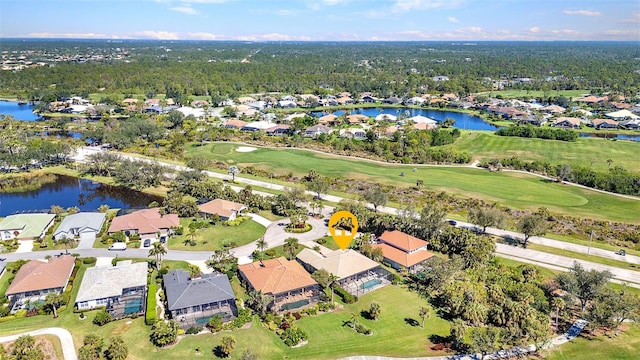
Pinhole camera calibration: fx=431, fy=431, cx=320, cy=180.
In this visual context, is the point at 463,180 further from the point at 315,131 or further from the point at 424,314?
the point at 315,131

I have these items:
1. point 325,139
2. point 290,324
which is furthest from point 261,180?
point 290,324

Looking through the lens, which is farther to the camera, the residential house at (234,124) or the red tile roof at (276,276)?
the residential house at (234,124)

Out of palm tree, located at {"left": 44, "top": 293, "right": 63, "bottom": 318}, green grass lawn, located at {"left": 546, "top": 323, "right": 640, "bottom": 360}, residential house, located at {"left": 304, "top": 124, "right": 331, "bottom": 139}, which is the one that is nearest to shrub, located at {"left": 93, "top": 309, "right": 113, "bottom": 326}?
palm tree, located at {"left": 44, "top": 293, "right": 63, "bottom": 318}

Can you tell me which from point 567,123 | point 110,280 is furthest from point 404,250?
point 567,123

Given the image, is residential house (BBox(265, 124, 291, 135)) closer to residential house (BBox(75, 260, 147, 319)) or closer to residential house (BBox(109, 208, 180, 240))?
residential house (BBox(109, 208, 180, 240))

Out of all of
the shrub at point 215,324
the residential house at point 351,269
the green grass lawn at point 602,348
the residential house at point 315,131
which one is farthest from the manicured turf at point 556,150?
the shrub at point 215,324

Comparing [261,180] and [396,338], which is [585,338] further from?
[261,180]

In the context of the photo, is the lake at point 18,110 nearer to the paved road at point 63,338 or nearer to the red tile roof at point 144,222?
the red tile roof at point 144,222
